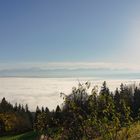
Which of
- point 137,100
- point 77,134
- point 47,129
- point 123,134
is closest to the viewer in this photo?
point 77,134

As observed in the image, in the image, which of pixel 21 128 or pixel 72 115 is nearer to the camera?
pixel 72 115

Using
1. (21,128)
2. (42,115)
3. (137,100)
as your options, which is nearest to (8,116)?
(21,128)

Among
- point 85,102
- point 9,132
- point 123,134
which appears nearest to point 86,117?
point 85,102

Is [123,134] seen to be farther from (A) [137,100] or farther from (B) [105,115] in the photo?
(A) [137,100]

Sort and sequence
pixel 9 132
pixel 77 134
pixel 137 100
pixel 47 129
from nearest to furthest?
pixel 77 134
pixel 47 129
pixel 137 100
pixel 9 132

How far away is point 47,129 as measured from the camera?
16.2 m

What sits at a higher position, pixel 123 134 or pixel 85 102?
pixel 85 102

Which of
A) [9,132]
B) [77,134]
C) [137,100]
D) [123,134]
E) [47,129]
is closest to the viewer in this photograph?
[77,134]

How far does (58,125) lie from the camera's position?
15.0 meters

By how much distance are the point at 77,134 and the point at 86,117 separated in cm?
103

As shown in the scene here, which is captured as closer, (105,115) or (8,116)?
(105,115)

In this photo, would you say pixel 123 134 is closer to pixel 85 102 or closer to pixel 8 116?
pixel 85 102

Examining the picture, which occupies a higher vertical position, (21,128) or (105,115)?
(105,115)

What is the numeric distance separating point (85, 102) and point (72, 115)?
1.11 m
